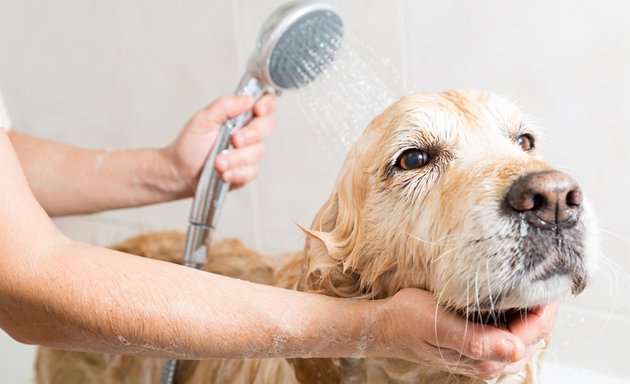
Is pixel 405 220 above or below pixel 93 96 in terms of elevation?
above

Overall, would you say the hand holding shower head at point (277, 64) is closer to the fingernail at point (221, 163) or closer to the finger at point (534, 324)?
the fingernail at point (221, 163)

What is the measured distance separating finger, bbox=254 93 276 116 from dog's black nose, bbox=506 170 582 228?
0.74m

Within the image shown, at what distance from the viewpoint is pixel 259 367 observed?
4.36 ft

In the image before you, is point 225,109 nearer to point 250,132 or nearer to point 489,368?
point 250,132

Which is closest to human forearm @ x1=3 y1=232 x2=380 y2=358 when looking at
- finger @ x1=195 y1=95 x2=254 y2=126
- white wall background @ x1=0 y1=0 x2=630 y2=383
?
finger @ x1=195 y1=95 x2=254 y2=126

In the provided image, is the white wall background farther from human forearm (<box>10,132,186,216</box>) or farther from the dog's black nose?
the dog's black nose

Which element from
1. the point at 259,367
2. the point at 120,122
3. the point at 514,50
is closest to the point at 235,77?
the point at 120,122

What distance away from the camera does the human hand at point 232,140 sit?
60.0 inches

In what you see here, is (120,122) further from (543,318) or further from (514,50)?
(543,318)

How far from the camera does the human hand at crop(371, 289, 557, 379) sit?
869 millimetres

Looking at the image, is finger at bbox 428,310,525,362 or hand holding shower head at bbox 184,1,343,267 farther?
hand holding shower head at bbox 184,1,343,267

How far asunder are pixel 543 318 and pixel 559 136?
28.1 inches

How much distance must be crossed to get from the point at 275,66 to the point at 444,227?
53cm

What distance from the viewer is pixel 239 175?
1546mm
